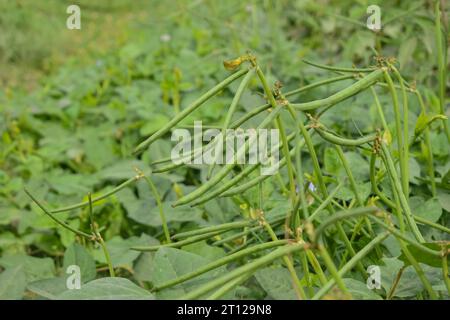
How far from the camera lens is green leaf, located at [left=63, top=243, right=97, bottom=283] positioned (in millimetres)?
854

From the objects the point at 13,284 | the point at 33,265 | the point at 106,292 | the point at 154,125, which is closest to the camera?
the point at 106,292

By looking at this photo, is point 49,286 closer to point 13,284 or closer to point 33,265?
point 13,284

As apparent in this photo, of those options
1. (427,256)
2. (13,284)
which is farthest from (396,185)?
(13,284)

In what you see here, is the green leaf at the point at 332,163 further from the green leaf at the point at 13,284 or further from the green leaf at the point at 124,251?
the green leaf at the point at 13,284

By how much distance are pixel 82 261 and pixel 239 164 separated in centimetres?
27

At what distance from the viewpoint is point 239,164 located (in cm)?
78

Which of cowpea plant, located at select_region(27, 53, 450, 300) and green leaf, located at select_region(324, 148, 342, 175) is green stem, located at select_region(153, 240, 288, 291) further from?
green leaf, located at select_region(324, 148, 342, 175)

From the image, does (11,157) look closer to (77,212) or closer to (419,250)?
(77,212)

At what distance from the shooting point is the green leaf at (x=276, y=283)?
25.8 inches

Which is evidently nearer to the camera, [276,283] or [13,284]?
[276,283]

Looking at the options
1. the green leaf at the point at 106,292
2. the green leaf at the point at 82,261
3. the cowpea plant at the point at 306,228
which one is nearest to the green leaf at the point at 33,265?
the green leaf at the point at 82,261

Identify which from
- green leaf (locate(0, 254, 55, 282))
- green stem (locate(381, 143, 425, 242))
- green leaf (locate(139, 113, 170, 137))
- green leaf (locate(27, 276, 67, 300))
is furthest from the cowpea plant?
green leaf (locate(139, 113, 170, 137))

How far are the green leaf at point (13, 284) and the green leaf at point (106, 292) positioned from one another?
31cm

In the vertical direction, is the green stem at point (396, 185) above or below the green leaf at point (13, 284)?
above
